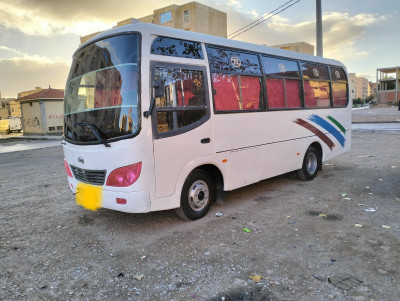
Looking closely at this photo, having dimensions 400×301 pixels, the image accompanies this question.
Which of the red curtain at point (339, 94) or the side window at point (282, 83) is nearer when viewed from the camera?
the side window at point (282, 83)

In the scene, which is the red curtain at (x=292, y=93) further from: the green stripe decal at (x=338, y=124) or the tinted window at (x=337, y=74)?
the tinted window at (x=337, y=74)

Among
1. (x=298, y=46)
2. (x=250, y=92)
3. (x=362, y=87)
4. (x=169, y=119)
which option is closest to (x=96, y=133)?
(x=169, y=119)

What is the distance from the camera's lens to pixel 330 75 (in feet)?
26.5

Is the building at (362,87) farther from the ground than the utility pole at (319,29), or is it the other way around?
the building at (362,87)

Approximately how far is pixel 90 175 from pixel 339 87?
22.7ft

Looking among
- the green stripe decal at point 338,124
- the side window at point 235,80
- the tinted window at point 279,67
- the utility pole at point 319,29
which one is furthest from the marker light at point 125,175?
the utility pole at point 319,29

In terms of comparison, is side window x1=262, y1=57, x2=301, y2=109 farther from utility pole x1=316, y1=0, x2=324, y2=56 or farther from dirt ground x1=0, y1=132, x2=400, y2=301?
utility pole x1=316, y1=0, x2=324, y2=56

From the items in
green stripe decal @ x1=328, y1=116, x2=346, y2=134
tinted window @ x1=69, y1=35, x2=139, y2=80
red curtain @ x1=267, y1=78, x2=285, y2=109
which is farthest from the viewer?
green stripe decal @ x1=328, y1=116, x2=346, y2=134

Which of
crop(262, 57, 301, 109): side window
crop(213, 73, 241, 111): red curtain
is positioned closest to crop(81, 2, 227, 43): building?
crop(262, 57, 301, 109): side window

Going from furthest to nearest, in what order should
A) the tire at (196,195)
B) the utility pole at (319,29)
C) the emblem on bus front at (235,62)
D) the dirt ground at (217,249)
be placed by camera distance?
the utility pole at (319,29)
the emblem on bus front at (235,62)
the tire at (196,195)
the dirt ground at (217,249)

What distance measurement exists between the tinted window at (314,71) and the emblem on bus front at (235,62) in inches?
89.3

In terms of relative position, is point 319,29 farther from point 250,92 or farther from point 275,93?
point 250,92

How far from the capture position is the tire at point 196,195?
4773mm

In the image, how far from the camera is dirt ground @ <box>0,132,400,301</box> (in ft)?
10.3
